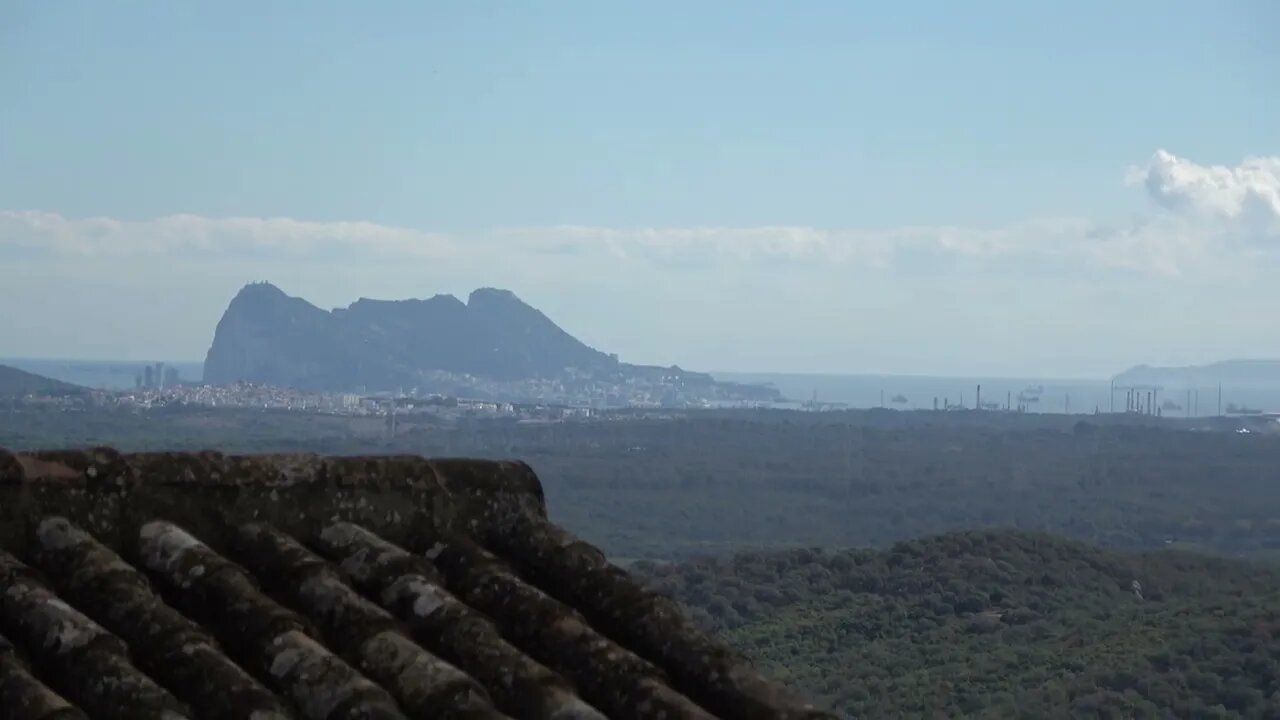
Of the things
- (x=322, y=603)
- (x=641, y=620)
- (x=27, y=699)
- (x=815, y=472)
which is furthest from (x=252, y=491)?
(x=815, y=472)

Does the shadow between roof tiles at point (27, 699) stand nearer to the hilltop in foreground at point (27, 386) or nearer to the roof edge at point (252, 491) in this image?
the roof edge at point (252, 491)

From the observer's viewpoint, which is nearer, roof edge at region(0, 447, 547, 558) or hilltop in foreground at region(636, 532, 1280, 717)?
roof edge at region(0, 447, 547, 558)

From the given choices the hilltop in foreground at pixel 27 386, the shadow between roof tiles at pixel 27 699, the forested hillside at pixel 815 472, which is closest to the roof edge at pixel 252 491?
the shadow between roof tiles at pixel 27 699

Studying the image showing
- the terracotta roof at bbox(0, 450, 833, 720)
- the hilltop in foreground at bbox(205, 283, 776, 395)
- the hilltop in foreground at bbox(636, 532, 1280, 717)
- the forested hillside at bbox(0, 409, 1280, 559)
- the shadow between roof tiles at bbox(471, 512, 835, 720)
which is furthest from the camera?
the hilltop in foreground at bbox(205, 283, 776, 395)

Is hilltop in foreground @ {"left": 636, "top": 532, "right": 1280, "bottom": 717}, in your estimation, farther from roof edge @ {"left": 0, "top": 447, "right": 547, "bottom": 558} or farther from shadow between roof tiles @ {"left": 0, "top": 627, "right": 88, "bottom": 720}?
shadow between roof tiles @ {"left": 0, "top": 627, "right": 88, "bottom": 720}

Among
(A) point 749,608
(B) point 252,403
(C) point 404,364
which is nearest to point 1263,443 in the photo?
(B) point 252,403

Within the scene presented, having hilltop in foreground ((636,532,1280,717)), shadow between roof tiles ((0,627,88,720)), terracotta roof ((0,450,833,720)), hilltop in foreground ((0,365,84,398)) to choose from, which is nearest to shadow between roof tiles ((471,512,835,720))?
terracotta roof ((0,450,833,720))

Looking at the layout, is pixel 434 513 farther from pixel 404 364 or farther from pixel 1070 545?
pixel 404 364
